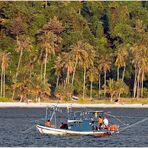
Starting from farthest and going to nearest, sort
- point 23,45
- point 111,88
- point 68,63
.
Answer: point 23,45
point 68,63
point 111,88

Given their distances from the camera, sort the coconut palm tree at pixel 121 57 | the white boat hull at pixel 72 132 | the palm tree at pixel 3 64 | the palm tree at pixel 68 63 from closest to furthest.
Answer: the white boat hull at pixel 72 132
the palm tree at pixel 3 64
the palm tree at pixel 68 63
the coconut palm tree at pixel 121 57

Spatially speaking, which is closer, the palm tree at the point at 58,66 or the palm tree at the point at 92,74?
the palm tree at the point at 58,66

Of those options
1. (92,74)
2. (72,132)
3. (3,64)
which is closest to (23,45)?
(3,64)

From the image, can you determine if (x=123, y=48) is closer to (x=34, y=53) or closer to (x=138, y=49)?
(x=138, y=49)

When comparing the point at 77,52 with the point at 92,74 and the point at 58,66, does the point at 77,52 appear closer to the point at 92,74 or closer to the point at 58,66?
the point at 58,66

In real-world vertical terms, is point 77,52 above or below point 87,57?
above

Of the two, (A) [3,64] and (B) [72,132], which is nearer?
(B) [72,132]

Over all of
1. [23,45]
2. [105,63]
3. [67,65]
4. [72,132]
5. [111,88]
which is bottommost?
[72,132]

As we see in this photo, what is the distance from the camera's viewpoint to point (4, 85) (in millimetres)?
178125

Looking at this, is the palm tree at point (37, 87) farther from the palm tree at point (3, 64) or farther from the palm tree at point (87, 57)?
the palm tree at point (87, 57)

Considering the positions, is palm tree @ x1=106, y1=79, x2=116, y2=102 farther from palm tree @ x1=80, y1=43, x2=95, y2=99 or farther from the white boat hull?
the white boat hull

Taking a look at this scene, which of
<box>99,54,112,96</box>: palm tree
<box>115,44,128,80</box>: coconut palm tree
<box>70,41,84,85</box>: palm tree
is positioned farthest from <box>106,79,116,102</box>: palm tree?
<box>70,41,84,85</box>: palm tree

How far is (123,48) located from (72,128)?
10352 centimetres

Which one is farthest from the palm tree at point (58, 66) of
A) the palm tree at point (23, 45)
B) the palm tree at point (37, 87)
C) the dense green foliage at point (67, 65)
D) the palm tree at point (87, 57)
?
the palm tree at point (37, 87)
